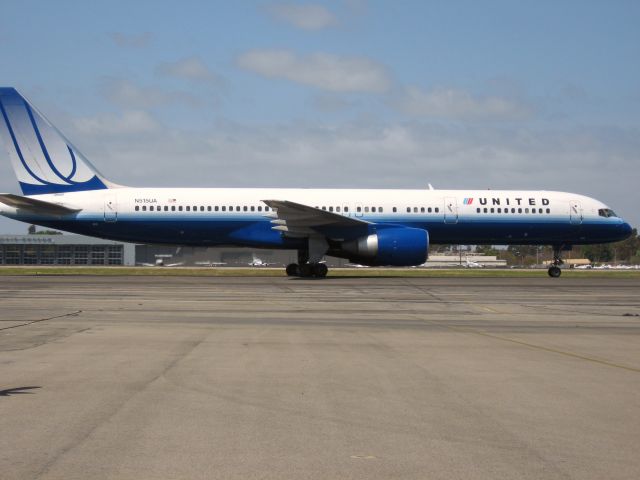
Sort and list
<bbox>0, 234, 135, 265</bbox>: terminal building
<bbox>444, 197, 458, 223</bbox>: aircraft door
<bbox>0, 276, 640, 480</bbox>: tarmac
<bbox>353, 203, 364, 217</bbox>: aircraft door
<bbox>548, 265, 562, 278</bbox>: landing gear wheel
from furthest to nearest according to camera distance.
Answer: <bbox>0, 234, 135, 265</bbox>: terminal building, <bbox>548, 265, 562, 278</bbox>: landing gear wheel, <bbox>444, 197, 458, 223</bbox>: aircraft door, <bbox>353, 203, 364, 217</bbox>: aircraft door, <bbox>0, 276, 640, 480</bbox>: tarmac

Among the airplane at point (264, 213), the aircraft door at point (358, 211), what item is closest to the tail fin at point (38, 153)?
the airplane at point (264, 213)

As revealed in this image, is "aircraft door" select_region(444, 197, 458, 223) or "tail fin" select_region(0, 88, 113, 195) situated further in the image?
"aircraft door" select_region(444, 197, 458, 223)

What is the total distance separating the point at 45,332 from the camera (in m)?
12.9

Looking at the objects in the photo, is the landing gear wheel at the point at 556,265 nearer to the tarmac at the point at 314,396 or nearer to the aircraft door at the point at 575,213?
the aircraft door at the point at 575,213

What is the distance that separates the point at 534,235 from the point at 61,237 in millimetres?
67147

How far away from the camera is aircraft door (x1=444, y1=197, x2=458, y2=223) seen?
3519 centimetres

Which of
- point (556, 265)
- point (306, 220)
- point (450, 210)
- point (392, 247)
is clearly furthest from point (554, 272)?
point (306, 220)

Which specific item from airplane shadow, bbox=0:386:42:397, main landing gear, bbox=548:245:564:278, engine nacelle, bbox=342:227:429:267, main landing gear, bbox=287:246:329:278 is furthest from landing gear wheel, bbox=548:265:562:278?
airplane shadow, bbox=0:386:42:397

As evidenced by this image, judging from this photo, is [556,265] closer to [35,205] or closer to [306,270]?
[306,270]

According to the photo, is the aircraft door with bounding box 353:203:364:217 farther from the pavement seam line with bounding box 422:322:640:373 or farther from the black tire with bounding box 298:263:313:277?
the pavement seam line with bounding box 422:322:640:373

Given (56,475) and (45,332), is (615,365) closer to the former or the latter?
(56,475)

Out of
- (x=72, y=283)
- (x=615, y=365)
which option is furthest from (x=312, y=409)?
(x=72, y=283)

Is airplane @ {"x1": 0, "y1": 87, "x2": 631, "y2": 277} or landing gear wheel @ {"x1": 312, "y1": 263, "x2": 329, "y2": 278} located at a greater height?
airplane @ {"x1": 0, "y1": 87, "x2": 631, "y2": 277}

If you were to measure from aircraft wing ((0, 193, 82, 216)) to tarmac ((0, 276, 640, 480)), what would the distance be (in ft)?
54.4
